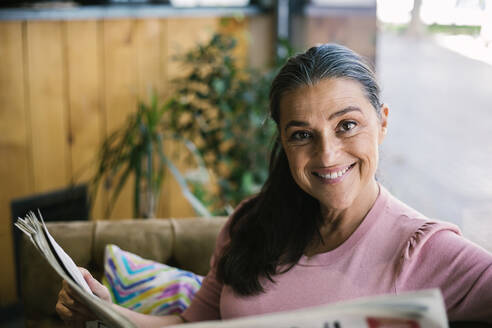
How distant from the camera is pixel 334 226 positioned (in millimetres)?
1331

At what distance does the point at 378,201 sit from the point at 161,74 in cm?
218

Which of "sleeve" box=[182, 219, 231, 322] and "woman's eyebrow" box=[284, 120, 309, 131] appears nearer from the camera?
"woman's eyebrow" box=[284, 120, 309, 131]

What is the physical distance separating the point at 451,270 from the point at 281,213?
45cm

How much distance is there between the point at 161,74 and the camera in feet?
10.7

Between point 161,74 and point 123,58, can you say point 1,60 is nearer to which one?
point 123,58

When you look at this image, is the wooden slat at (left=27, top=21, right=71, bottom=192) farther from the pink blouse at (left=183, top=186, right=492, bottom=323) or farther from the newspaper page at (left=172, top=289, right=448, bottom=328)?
the newspaper page at (left=172, top=289, right=448, bottom=328)

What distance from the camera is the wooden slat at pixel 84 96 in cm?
292

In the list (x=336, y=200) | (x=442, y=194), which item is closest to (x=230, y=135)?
(x=442, y=194)

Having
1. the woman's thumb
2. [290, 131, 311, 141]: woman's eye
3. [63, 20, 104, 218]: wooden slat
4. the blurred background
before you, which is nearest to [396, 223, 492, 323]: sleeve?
[290, 131, 311, 141]: woman's eye

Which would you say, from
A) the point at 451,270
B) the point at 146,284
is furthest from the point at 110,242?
the point at 451,270

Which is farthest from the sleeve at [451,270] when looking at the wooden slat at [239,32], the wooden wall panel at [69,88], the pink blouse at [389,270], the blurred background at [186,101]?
the wooden slat at [239,32]

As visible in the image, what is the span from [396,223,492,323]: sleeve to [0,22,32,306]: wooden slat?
211cm

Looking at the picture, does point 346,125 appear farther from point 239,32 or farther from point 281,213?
point 239,32

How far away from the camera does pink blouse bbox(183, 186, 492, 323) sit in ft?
3.52
